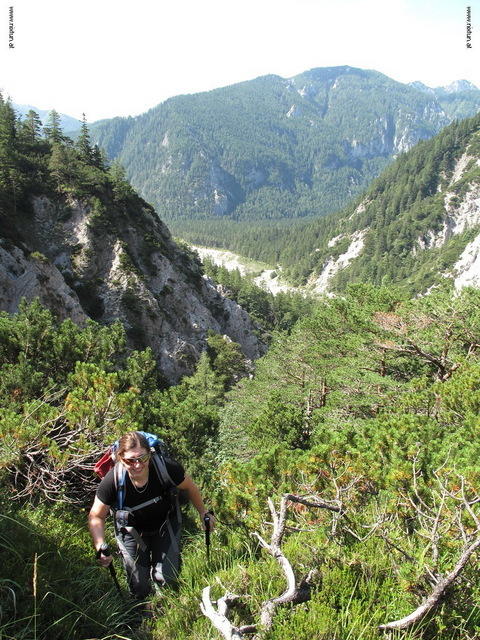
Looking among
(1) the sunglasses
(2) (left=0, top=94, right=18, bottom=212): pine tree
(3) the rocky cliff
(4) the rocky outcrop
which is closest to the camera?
(1) the sunglasses

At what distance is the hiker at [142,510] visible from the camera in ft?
12.9

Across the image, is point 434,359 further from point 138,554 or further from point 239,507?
point 138,554

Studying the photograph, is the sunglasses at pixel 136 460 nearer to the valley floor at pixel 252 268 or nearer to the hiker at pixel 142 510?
the hiker at pixel 142 510

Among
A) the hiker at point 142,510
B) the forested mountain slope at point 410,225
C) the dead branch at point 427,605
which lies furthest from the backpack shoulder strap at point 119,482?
the forested mountain slope at point 410,225

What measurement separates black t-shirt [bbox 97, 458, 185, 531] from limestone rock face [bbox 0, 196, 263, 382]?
1332 inches

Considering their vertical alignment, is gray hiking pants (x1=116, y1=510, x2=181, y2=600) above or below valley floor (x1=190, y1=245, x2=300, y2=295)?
above

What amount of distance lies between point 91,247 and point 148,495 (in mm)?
44925

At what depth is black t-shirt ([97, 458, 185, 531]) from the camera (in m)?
4.00

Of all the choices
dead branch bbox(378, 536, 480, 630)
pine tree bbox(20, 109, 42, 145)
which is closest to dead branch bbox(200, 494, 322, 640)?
dead branch bbox(378, 536, 480, 630)

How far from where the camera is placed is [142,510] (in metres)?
4.11

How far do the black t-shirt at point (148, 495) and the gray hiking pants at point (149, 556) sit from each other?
0.31ft

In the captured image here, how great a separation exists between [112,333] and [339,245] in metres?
168

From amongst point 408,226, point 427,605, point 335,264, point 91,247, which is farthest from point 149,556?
point 408,226

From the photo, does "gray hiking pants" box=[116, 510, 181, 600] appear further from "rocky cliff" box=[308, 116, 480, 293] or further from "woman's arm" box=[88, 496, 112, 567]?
"rocky cliff" box=[308, 116, 480, 293]
